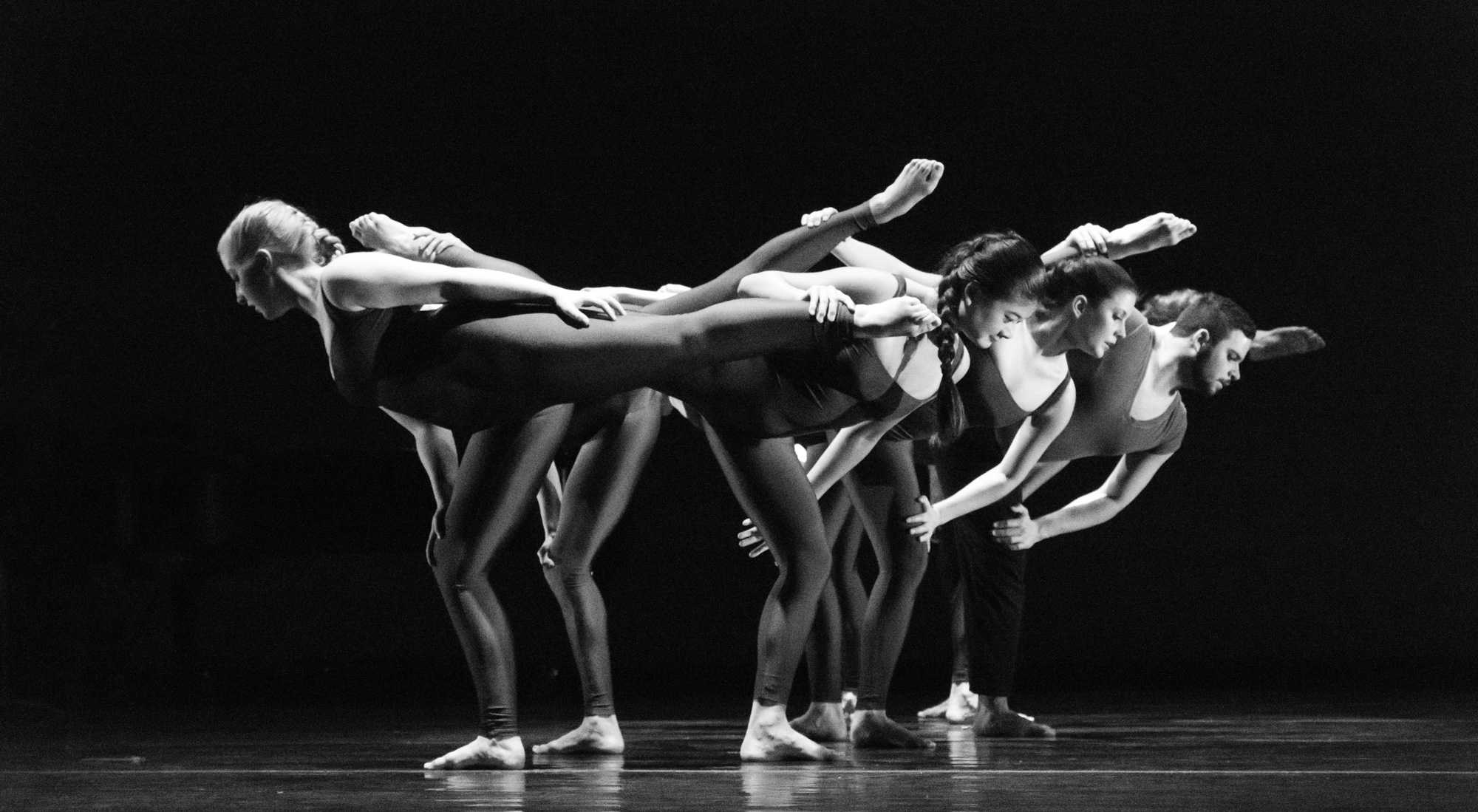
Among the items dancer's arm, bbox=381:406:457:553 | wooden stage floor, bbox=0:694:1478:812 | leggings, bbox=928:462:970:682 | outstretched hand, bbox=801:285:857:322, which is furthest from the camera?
leggings, bbox=928:462:970:682

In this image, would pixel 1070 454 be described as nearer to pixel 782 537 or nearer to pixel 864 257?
pixel 864 257

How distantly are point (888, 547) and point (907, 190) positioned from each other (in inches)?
27.0

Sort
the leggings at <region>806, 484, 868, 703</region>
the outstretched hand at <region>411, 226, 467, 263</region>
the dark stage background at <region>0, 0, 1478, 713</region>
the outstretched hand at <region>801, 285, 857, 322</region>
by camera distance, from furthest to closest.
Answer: the dark stage background at <region>0, 0, 1478, 713</region> → the leggings at <region>806, 484, 868, 703</region> → the outstretched hand at <region>411, 226, 467, 263</region> → the outstretched hand at <region>801, 285, 857, 322</region>

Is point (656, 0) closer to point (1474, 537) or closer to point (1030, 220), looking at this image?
point (1030, 220)

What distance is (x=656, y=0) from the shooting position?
17.2 ft

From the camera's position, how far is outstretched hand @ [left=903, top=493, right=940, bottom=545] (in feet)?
10.3

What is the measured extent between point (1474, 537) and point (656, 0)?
10.3 ft

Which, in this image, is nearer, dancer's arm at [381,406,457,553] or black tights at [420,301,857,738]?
black tights at [420,301,857,738]

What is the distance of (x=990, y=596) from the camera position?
3490 millimetres

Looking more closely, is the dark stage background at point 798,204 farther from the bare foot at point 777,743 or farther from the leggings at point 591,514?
the bare foot at point 777,743

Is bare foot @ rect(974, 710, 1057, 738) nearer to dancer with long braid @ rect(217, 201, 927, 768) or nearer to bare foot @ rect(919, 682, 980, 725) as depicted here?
bare foot @ rect(919, 682, 980, 725)

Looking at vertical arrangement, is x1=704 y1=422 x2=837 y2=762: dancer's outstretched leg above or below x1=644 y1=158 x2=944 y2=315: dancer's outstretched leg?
below

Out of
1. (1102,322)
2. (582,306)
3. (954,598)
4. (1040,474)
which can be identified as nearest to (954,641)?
(954,598)

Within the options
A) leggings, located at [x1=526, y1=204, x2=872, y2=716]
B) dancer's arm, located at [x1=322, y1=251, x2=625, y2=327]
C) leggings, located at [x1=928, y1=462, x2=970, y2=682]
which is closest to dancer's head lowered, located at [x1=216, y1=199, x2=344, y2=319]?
dancer's arm, located at [x1=322, y1=251, x2=625, y2=327]
